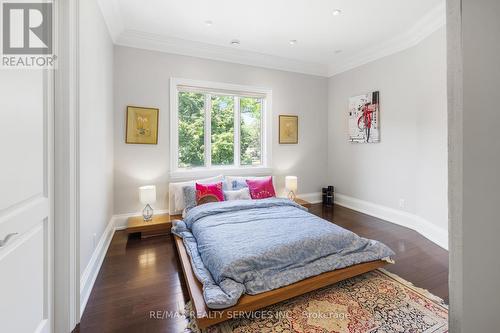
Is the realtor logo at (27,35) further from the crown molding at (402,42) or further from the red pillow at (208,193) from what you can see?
the crown molding at (402,42)

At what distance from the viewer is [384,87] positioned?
12.4 feet

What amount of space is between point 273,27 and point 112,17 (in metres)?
2.07

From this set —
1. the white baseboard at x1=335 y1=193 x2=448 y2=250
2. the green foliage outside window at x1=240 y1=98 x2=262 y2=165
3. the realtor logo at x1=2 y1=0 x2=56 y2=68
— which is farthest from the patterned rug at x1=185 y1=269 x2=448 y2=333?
the green foliage outside window at x1=240 y1=98 x2=262 y2=165

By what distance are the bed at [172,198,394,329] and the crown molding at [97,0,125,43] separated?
2.61 metres

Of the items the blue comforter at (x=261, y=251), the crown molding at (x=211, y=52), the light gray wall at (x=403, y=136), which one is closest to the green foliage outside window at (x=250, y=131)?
the crown molding at (x=211, y=52)

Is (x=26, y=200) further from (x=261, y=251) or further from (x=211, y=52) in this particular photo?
(x=211, y=52)

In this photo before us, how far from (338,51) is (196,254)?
401 cm

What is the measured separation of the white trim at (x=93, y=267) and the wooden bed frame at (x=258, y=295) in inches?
30.1

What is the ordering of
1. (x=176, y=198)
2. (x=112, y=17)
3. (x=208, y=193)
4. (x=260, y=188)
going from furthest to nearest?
1. (x=260, y=188)
2. (x=176, y=198)
3. (x=208, y=193)
4. (x=112, y=17)

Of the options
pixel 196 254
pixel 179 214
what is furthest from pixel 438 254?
pixel 179 214

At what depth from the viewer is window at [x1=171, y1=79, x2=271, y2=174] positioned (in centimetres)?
379

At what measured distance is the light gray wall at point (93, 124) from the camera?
5.99 ft

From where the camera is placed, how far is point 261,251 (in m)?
1.88

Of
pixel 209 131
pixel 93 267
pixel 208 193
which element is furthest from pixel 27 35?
pixel 209 131
